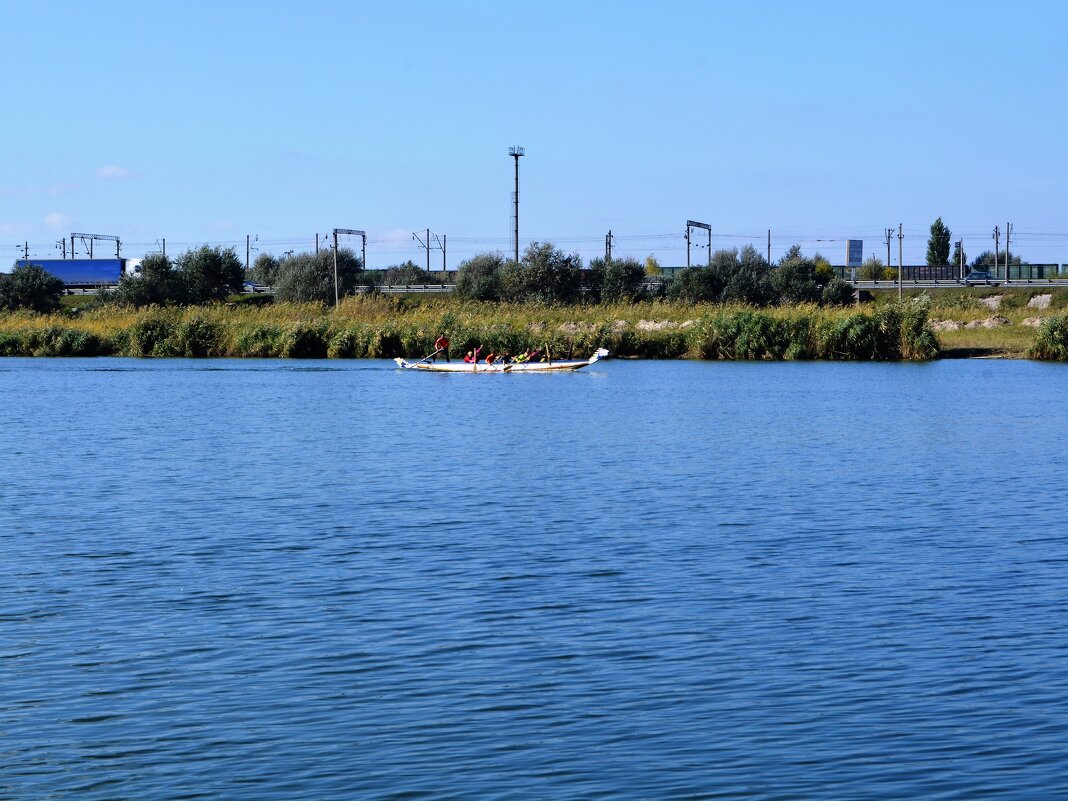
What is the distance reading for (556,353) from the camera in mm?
77500

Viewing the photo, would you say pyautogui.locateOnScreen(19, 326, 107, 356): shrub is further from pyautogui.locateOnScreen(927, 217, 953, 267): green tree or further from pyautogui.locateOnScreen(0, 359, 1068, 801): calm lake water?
pyautogui.locateOnScreen(927, 217, 953, 267): green tree

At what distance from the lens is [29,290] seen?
130 m

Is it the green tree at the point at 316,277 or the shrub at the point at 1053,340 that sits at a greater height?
the green tree at the point at 316,277

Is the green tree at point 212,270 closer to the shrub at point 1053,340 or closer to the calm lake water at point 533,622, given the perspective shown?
the shrub at point 1053,340

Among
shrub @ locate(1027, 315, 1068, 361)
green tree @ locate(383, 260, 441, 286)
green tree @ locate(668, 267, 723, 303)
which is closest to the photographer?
shrub @ locate(1027, 315, 1068, 361)

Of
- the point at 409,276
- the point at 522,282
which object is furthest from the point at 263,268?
the point at 522,282

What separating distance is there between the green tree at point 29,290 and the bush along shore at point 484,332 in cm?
3341

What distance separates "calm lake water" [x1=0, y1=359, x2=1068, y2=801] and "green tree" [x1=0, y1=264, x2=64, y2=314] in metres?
101

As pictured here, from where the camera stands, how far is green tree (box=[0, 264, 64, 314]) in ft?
424

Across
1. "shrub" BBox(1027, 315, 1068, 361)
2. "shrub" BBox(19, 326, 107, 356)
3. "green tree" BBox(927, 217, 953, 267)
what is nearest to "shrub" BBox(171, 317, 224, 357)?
"shrub" BBox(19, 326, 107, 356)

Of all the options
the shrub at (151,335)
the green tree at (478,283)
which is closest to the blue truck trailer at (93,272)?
the green tree at (478,283)

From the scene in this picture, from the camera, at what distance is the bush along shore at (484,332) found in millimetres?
76812

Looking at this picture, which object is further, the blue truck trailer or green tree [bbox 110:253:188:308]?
the blue truck trailer

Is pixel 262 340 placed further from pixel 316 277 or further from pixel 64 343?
pixel 316 277
